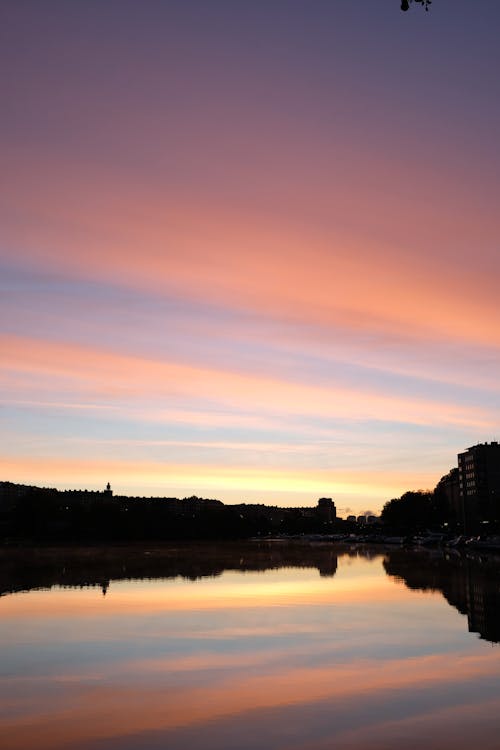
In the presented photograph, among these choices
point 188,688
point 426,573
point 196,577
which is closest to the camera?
point 188,688

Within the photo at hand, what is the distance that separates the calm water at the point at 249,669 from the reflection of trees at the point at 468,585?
0.58 ft

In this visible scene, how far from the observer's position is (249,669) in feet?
67.1

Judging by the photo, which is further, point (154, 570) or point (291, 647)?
point (154, 570)

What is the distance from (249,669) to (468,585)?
2466cm

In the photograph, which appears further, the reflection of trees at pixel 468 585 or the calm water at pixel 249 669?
the reflection of trees at pixel 468 585

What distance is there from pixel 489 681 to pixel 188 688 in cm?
722

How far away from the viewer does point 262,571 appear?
56.4 m

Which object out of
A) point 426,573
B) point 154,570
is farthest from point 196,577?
point 426,573

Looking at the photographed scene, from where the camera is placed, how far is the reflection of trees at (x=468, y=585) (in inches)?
1112

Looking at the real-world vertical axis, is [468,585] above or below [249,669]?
above

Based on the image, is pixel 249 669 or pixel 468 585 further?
pixel 468 585

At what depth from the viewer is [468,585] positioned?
41844 millimetres

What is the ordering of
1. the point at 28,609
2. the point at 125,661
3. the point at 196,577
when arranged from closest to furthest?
the point at 125,661 → the point at 28,609 → the point at 196,577

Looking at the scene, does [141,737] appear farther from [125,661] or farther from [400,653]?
[400,653]
